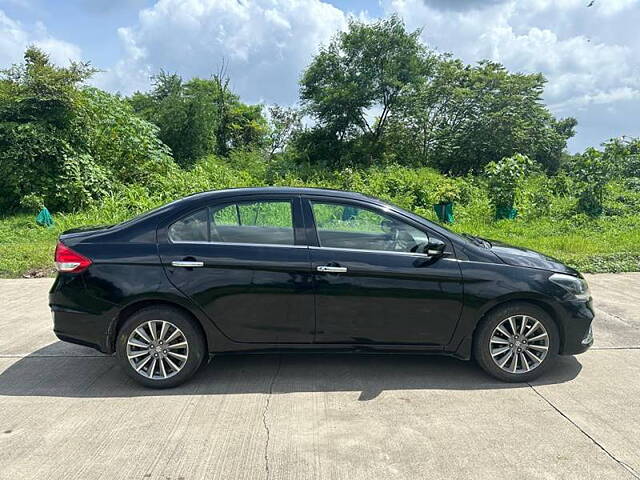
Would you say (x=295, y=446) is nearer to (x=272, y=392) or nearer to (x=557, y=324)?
(x=272, y=392)

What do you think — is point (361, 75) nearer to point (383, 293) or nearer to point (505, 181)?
point (505, 181)

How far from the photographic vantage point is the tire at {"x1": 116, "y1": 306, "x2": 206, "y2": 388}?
378 centimetres

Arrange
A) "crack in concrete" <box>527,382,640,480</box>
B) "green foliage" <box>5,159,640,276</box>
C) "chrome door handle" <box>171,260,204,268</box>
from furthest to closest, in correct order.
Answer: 1. "green foliage" <box>5,159,640,276</box>
2. "chrome door handle" <box>171,260,204,268</box>
3. "crack in concrete" <box>527,382,640,480</box>

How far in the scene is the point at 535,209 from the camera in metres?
12.4

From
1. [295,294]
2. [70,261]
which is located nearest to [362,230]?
[295,294]

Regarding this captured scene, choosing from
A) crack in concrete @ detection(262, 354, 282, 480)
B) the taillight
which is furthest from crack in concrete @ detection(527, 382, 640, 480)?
the taillight

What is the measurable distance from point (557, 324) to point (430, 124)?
80.7 ft

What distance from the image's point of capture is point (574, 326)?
392cm

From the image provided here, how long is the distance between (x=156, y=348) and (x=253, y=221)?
4.29 feet

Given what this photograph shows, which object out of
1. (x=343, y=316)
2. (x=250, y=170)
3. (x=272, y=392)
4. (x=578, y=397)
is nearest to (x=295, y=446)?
(x=272, y=392)

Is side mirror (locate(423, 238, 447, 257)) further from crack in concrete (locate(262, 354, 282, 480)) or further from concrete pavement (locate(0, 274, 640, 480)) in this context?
crack in concrete (locate(262, 354, 282, 480))

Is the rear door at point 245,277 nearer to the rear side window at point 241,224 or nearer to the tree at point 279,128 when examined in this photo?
the rear side window at point 241,224

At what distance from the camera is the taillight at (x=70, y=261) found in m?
3.79

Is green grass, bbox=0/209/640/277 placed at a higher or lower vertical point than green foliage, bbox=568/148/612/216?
lower
